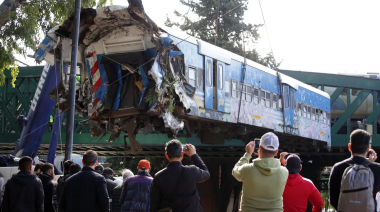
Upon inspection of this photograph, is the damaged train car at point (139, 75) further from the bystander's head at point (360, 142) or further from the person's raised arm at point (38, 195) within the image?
the bystander's head at point (360, 142)

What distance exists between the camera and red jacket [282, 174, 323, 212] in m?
5.83

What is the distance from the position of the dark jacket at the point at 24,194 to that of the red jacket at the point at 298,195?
157 inches

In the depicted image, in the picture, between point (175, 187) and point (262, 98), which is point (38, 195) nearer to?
point (175, 187)

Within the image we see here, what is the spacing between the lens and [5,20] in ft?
40.4

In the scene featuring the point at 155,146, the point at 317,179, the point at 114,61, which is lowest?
the point at 317,179

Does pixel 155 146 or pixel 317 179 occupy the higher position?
pixel 155 146

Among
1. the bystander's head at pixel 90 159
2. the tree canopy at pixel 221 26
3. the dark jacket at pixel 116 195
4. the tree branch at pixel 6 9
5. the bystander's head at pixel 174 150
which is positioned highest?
the tree canopy at pixel 221 26

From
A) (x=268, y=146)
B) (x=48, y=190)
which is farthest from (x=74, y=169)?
(x=268, y=146)

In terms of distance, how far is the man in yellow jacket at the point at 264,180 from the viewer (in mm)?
5055

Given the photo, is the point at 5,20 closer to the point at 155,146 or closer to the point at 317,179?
the point at 155,146

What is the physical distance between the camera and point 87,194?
6.38 meters

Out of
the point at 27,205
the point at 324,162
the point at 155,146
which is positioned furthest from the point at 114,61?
the point at 324,162

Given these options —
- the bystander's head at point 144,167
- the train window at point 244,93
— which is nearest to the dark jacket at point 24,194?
the bystander's head at point 144,167

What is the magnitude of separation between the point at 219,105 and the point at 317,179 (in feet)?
78.8
